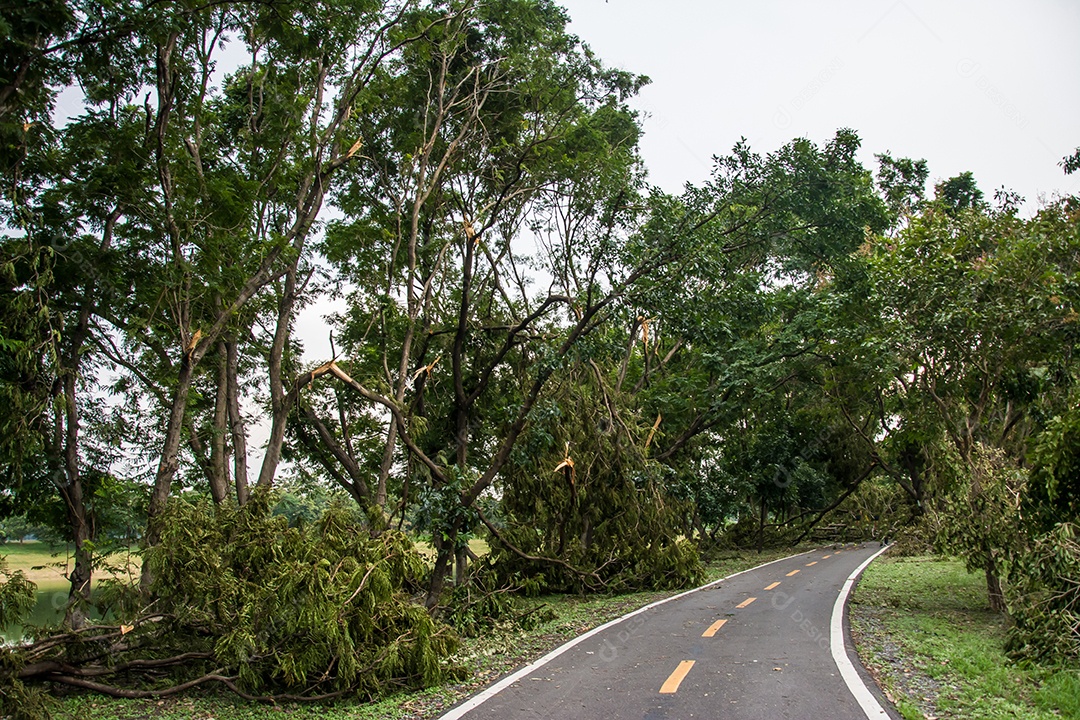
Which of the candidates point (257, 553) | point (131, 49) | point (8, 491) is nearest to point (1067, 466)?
point (257, 553)

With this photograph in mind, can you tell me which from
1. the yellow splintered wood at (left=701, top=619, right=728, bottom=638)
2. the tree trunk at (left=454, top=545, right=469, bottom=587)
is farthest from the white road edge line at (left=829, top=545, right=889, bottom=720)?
the tree trunk at (left=454, top=545, right=469, bottom=587)

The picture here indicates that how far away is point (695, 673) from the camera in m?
7.64

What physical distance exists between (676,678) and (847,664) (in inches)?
81.4

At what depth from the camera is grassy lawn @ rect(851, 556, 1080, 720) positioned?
6.34m

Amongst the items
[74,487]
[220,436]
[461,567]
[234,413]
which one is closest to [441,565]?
[461,567]

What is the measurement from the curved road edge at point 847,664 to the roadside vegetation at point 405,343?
1.84 m

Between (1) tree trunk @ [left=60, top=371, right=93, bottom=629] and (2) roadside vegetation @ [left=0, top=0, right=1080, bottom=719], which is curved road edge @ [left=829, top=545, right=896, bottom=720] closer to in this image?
(2) roadside vegetation @ [left=0, top=0, right=1080, bottom=719]

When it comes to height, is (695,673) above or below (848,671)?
above

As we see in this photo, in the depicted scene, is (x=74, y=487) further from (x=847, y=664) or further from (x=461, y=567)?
(x=847, y=664)

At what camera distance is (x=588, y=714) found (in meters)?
6.23

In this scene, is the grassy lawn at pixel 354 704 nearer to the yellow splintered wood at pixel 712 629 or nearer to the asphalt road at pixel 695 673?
the asphalt road at pixel 695 673

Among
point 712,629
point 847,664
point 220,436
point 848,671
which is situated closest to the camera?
point 848,671

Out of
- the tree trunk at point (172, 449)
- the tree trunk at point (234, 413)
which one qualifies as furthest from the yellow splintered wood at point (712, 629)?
the tree trunk at point (234, 413)

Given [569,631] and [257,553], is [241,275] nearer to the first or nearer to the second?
[257,553]
